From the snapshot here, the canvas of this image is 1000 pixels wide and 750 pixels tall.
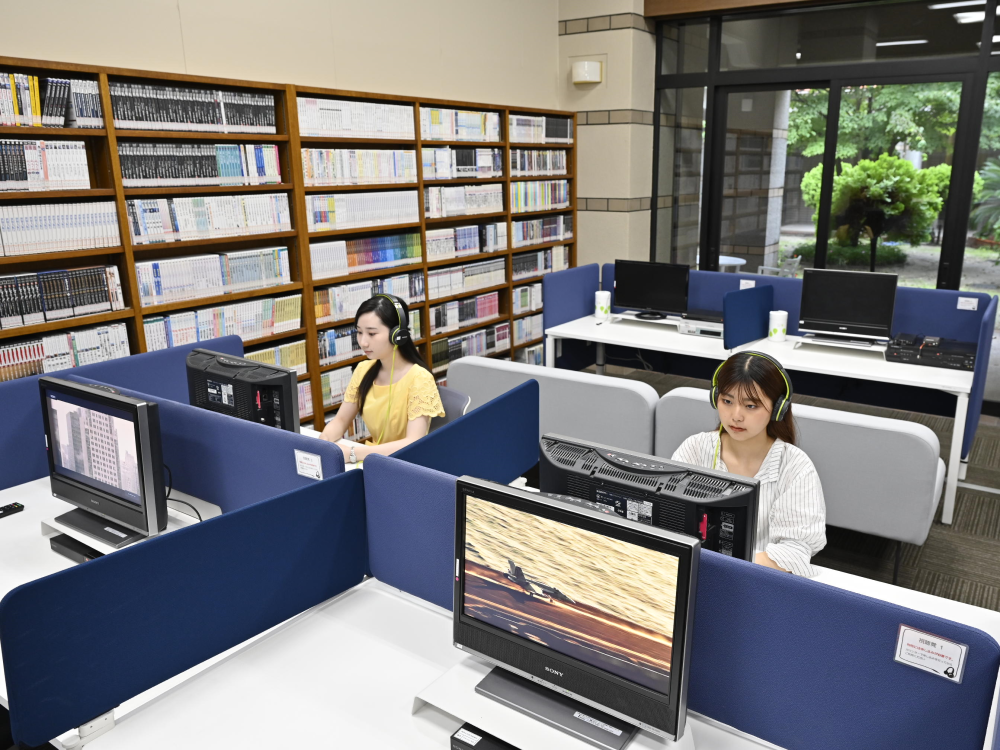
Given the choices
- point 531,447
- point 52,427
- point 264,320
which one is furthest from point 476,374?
point 52,427

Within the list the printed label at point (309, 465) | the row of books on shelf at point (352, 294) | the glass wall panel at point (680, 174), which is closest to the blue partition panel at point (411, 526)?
the printed label at point (309, 465)

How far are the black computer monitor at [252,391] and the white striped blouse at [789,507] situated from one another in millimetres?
1210

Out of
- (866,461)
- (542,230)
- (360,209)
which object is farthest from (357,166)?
(866,461)

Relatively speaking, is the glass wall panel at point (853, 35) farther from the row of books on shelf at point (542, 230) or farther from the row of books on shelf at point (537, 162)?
the row of books on shelf at point (542, 230)

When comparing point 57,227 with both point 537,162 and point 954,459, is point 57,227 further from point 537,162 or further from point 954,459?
point 954,459

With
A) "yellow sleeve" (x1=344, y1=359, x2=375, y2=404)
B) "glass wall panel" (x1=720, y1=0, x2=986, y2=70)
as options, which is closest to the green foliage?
"glass wall panel" (x1=720, y1=0, x2=986, y2=70)

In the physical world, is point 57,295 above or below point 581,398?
above

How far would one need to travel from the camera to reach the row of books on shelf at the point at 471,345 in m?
4.95

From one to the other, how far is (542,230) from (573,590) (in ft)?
15.8

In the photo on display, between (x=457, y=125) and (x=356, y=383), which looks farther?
(x=457, y=125)

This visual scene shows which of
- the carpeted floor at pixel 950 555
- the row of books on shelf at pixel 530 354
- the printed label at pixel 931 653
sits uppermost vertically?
the printed label at pixel 931 653

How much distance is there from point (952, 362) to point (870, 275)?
0.64 meters

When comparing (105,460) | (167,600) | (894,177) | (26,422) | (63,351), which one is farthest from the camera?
(894,177)

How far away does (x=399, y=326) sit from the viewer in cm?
265
